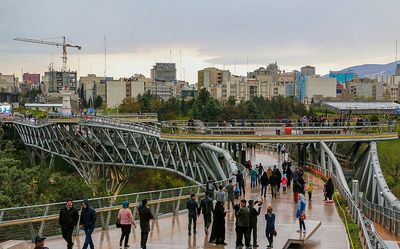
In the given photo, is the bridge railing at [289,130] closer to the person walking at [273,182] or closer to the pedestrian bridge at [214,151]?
the pedestrian bridge at [214,151]

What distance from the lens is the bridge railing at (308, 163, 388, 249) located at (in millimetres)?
15300

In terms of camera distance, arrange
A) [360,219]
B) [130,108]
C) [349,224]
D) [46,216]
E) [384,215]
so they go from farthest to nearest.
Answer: [130,108] < [384,215] < [349,224] < [360,219] < [46,216]

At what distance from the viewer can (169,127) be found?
4809 cm

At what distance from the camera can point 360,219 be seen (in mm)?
20562

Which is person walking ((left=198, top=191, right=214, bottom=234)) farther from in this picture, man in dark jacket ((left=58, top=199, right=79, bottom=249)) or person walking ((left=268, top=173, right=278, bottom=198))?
person walking ((left=268, top=173, right=278, bottom=198))

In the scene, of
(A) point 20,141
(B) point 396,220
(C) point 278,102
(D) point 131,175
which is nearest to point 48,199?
(B) point 396,220

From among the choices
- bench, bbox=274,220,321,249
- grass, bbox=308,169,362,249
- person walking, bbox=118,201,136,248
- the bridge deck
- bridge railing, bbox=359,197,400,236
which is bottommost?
bridge railing, bbox=359,197,400,236

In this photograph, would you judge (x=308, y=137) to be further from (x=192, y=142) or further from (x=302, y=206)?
(x=302, y=206)

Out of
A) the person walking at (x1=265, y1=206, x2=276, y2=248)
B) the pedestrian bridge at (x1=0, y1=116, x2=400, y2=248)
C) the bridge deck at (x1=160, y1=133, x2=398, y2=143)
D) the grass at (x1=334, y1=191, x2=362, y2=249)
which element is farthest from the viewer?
the bridge deck at (x1=160, y1=133, x2=398, y2=143)

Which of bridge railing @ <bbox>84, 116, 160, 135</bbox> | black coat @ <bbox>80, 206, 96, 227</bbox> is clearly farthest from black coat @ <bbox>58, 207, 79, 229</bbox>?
bridge railing @ <bbox>84, 116, 160, 135</bbox>

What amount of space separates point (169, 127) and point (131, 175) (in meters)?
30.5

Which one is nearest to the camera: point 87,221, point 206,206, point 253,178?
point 87,221

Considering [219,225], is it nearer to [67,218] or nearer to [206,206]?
[206,206]

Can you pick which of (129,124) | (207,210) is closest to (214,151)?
(129,124)
